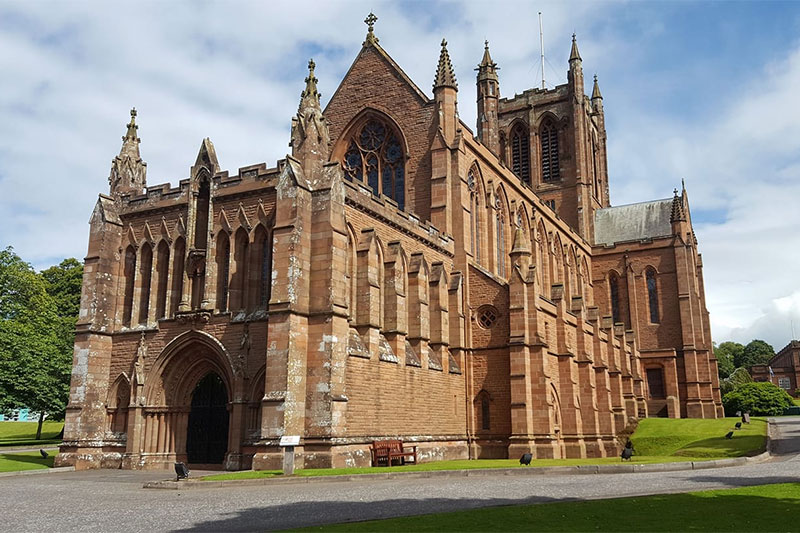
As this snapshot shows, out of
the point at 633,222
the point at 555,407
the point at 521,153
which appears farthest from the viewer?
the point at 521,153

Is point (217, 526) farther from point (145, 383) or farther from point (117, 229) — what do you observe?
point (117, 229)

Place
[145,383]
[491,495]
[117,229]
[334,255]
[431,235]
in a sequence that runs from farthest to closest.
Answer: [431,235] → [117,229] → [145,383] → [334,255] → [491,495]

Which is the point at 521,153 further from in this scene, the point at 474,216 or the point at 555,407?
the point at 555,407

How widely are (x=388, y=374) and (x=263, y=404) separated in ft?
20.4

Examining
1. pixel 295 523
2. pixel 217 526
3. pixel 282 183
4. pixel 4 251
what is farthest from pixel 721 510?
pixel 4 251

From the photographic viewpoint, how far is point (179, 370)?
29781 millimetres

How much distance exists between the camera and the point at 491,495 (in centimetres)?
1664

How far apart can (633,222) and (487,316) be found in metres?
33.3

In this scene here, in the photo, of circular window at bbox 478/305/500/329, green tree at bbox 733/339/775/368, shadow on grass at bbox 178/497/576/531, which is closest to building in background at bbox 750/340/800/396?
green tree at bbox 733/339/775/368

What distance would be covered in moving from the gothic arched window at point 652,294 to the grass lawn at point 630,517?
45.8m

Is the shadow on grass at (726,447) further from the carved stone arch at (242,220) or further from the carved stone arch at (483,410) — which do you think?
the carved stone arch at (242,220)

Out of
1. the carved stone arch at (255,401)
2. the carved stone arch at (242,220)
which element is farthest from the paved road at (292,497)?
the carved stone arch at (242,220)

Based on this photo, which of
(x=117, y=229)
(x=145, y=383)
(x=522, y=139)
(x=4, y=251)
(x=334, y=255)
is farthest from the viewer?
(x=522, y=139)

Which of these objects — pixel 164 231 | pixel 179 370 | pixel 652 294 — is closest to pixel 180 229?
pixel 164 231
